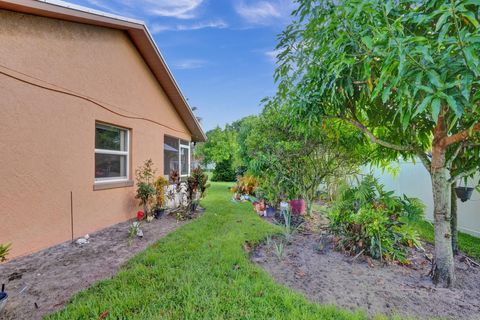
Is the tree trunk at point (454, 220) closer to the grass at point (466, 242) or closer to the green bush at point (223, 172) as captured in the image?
the grass at point (466, 242)

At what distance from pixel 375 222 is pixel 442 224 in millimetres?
797

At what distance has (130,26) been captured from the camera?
5520 mm

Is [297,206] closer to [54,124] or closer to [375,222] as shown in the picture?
[375,222]

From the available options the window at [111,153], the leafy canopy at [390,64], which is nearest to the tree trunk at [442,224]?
the leafy canopy at [390,64]

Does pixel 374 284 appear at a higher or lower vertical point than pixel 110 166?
lower

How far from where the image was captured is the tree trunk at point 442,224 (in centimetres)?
281

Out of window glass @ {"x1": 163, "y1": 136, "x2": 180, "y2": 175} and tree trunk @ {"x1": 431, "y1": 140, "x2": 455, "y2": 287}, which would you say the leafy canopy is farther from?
window glass @ {"x1": 163, "y1": 136, "x2": 180, "y2": 175}

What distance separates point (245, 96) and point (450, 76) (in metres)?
13.7

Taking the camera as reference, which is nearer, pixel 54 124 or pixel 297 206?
→ pixel 54 124

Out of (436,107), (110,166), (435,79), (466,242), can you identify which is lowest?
(466,242)

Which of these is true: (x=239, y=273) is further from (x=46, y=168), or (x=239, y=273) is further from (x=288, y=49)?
(x=46, y=168)

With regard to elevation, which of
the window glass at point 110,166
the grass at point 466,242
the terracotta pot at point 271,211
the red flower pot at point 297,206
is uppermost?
the window glass at point 110,166

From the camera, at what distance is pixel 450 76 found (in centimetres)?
184

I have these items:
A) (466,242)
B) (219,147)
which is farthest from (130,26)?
(219,147)
